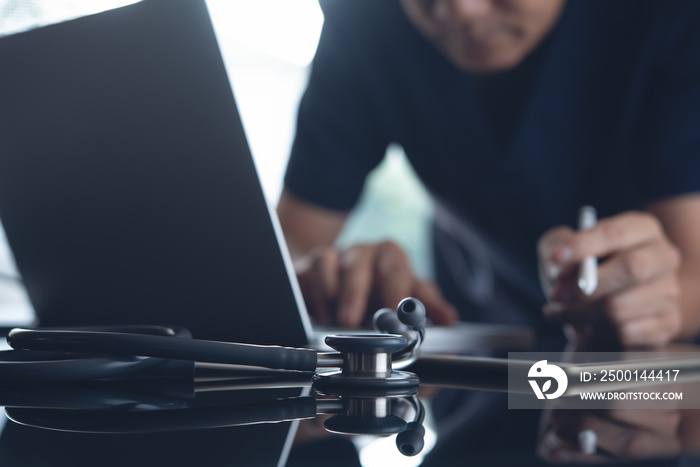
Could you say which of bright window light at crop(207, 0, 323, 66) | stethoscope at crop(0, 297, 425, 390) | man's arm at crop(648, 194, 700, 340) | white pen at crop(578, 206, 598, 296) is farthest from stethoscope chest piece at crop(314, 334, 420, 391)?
bright window light at crop(207, 0, 323, 66)

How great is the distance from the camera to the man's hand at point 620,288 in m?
0.61

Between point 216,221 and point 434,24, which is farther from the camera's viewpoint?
point 434,24

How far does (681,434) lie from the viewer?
0.72 ft

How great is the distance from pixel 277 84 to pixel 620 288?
2524mm

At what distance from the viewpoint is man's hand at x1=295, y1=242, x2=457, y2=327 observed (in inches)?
27.3

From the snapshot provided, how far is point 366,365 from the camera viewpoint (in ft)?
0.98

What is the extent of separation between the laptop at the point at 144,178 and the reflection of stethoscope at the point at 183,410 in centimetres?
8

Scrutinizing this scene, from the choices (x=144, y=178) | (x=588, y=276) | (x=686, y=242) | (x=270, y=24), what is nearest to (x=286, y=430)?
(x=144, y=178)

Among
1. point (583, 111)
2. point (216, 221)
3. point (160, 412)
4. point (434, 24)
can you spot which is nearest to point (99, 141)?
point (216, 221)

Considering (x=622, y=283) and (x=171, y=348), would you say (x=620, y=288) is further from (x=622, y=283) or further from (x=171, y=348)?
(x=171, y=348)

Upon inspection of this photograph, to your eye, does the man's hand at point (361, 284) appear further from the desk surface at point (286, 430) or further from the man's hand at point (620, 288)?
the desk surface at point (286, 430)

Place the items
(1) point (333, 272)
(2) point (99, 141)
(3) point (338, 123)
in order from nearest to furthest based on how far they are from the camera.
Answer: (2) point (99, 141) < (1) point (333, 272) < (3) point (338, 123)

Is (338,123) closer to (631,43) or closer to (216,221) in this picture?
(631,43)

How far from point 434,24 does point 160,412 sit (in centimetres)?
81
